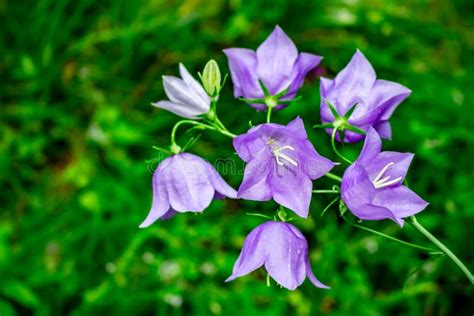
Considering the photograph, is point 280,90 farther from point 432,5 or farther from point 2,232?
point 432,5

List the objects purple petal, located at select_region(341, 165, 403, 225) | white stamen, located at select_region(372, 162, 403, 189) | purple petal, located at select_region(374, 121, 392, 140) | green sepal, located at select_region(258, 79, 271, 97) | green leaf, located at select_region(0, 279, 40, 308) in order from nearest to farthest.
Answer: purple petal, located at select_region(341, 165, 403, 225), white stamen, located at select_region(372, 162, 403, 189), green sepal, located at select_region(258, 79, 271, 97), purple petal, located at select_region(374, 121, 392, 140), green leaf, located at select_region(0, 279, 40, 308)

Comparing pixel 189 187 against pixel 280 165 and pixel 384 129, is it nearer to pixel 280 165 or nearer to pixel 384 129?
pixel 280 165

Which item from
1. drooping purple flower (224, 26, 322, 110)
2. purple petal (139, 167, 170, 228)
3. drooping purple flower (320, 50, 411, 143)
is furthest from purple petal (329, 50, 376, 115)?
purple petal (139, 167, 170, 228)

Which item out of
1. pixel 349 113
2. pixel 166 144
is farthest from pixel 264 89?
pixel 166 144

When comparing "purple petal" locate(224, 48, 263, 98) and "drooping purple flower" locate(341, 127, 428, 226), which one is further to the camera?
"purple petal" locate(224, 48, 263, 98)

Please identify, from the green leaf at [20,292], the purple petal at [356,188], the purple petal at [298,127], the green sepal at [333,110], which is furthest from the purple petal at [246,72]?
the green leaf at [20,292]

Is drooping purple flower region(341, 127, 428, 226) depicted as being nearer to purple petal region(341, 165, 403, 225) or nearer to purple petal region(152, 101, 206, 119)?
purple petal region(341, 165, 403, 225)

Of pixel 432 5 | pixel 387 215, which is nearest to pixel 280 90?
pixel 387 215
